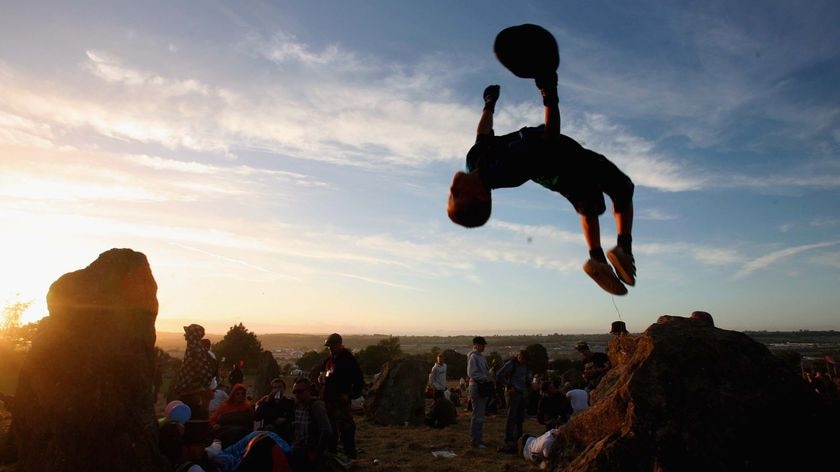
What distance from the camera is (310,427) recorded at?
7.95 metres

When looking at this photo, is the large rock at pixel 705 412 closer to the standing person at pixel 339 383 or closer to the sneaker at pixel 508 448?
the standing person at pixel 339 383

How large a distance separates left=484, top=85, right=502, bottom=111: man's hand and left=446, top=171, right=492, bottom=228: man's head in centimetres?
73

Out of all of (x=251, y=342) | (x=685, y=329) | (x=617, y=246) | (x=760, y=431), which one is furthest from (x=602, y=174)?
(x=251, y=342)

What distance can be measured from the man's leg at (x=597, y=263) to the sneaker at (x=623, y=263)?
→ 8 centimetres

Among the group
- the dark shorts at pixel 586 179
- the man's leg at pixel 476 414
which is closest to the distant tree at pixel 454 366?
the man's leg at pixel 476 414

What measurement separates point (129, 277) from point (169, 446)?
2524 mm

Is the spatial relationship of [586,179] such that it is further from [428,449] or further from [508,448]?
[428,449]

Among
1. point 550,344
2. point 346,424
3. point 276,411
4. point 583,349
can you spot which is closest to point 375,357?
point 346,424

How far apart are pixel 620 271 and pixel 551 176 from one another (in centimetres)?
102

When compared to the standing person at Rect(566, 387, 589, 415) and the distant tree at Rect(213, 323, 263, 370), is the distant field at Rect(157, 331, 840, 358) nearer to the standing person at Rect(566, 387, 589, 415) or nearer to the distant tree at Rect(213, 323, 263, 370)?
the distant tree at Rect(213, 323, 263, 370)

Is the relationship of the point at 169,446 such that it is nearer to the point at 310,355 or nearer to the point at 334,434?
the point at 334,434

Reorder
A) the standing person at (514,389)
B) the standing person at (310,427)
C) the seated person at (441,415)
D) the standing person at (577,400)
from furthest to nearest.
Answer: the seated person at (441,415) < the standing person at (514,389) < the standing person at (577,400) < the standing person at (310,427)

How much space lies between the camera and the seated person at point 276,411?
8664mm

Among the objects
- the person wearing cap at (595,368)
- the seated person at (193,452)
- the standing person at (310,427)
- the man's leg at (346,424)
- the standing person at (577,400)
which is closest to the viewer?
the seated person at (193,452)
